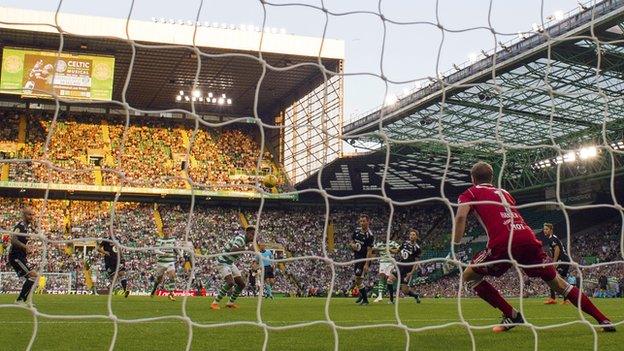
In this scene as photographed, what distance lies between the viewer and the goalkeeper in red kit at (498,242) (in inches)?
226

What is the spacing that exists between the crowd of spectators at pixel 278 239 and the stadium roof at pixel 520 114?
216cm

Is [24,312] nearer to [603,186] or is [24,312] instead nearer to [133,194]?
[133,194]

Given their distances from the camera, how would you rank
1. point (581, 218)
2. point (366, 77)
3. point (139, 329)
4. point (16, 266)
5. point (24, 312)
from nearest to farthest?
point (366, 77) < point (139, 329) < point (24, 312) < point (16, 266) < point (581, 218)

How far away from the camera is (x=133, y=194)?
33.1m

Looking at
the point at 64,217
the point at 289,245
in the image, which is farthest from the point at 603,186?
the point at 64,217

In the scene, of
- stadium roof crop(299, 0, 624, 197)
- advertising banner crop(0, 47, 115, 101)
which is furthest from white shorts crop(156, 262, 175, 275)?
advertising banner crop(0, 47, 115, 101)

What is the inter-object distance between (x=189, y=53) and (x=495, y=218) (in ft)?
81.6

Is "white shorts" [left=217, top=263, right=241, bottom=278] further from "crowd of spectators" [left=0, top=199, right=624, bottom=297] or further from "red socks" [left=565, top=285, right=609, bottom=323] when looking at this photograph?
"crowd of spectators" [left=0, top=199, right=624, bottom=297]

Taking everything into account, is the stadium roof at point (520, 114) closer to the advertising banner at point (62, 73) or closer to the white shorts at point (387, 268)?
the white shorts at point (387, 268)

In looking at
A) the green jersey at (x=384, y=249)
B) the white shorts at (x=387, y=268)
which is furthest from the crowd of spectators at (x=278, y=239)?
the green jersey at (x=384, y=249)

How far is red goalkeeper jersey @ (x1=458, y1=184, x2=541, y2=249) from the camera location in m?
5.75

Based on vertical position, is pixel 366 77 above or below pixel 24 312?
above

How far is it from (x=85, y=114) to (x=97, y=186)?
5861mm

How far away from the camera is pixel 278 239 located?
34344 mm
